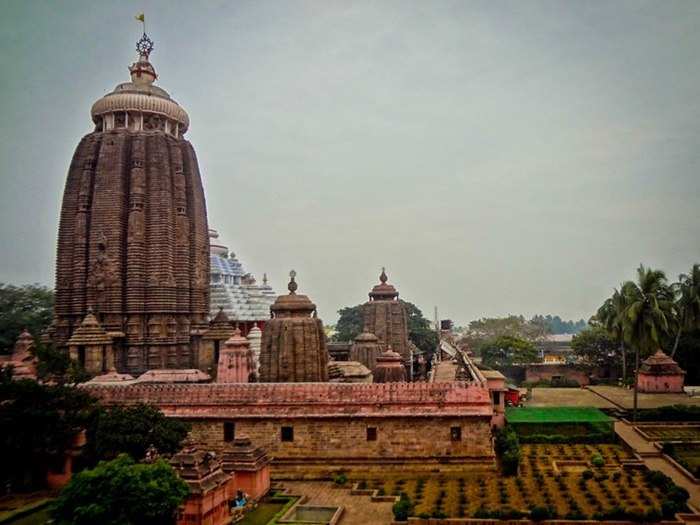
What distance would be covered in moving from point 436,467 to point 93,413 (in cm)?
1079

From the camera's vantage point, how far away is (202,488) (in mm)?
16281

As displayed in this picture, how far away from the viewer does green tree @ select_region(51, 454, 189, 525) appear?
14125 mm

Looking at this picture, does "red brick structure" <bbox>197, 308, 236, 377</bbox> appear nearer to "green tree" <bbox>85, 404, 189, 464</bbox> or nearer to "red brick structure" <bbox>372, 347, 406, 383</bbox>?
"red brick structure" <bbox>372, 347, 406, 383</bbox>

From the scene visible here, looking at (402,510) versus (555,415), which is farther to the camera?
(555,415)

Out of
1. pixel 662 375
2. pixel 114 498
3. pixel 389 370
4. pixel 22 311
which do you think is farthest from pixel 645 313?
pixel 22 311

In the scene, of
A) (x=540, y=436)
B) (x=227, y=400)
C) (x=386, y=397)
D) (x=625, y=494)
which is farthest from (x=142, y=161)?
(x=625, y=494)

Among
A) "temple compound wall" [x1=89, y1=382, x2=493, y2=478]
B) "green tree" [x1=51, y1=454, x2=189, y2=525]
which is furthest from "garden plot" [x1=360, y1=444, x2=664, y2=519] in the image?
"green tree" [x1=51, y1=454, x2=189, y2=525]

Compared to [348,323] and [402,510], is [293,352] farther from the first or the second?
[348,323]

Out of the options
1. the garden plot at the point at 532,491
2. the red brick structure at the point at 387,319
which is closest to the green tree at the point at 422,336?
the red brick structure at the point at 387,319

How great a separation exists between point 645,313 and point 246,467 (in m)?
21.4

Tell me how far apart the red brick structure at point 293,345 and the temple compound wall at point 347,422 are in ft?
9.87

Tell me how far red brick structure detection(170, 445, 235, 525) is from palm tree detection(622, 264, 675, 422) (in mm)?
21962

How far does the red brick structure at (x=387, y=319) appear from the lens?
Answer: 4312 centimetres

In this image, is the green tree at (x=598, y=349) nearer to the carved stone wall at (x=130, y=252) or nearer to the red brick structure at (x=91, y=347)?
the carved stone wall at (x=130, y=252)
